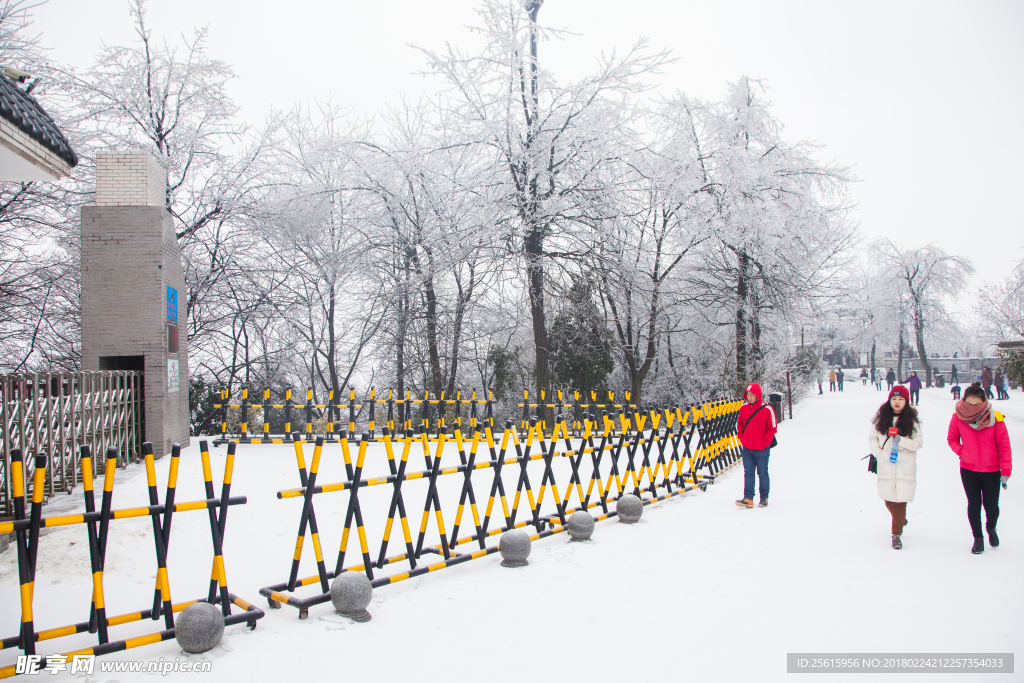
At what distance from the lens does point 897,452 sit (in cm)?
602

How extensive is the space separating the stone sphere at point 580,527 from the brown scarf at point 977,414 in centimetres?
364

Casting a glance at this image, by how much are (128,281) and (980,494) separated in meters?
13.3

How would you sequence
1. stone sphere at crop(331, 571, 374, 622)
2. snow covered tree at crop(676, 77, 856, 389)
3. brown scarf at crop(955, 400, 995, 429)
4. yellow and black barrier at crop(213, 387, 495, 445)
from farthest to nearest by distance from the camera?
1. snow covered tree at crop(676, 77, 856, 389)
2. yellow and black barrier at crop(213, 387, 495, 445)
3. brown scarf at crop(955, 400, 995, 429)
4. stone sphere at crop(331, 571, 374, 622)

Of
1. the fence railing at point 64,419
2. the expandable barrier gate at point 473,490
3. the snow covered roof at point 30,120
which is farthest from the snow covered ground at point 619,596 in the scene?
the snow covered roof at point 30,120

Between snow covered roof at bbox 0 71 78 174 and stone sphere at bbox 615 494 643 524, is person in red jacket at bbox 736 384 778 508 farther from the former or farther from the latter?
snow covered roof at bbox 0 71 78 174

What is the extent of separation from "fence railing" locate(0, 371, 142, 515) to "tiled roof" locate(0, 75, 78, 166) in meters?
2.74

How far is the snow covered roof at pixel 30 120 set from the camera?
4.92m

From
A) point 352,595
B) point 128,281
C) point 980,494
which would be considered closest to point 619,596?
point 352,595

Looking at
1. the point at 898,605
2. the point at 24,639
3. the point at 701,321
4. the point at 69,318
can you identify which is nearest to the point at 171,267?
the point at 69,318

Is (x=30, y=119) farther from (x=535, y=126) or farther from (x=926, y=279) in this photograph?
(x=926, y=279)

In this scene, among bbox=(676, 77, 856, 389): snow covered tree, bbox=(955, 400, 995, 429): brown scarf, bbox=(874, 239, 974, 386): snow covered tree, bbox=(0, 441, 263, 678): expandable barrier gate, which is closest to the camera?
bbox=(0, 441, 263, 678): expandable barrier gate

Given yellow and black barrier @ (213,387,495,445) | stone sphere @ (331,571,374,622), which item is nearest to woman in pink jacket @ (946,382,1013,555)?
stone sphere @ (331,571,374,622)

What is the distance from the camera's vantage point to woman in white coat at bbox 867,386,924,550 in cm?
599

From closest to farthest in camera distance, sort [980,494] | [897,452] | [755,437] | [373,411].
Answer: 1. [980,494]
2. [897,452]
3. [755,437]
4. [373,411]
